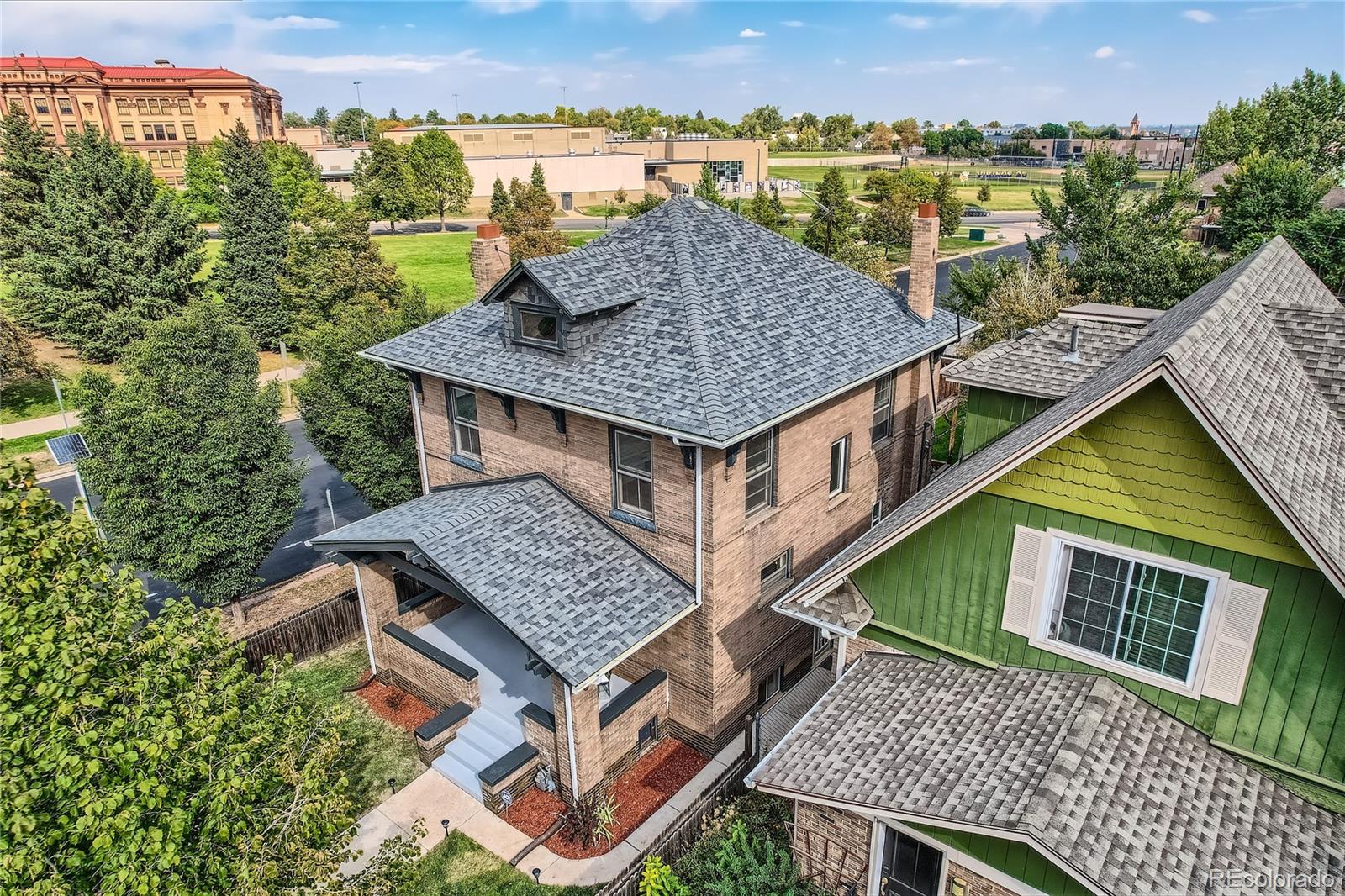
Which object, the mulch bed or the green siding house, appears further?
the mulch bed

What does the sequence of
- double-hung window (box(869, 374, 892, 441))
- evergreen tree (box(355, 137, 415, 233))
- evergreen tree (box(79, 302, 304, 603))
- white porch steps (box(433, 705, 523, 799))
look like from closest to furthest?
white porch steps (box(433, 705, 523, 799)) < evergreen tree (box(79, 302, 304, 603)) < double-hung window (box(869, 374, 892, 441)) < evergreen tree (box(355, 137, 415, 233))

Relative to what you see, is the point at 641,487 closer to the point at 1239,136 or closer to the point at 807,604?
the point at 807,604

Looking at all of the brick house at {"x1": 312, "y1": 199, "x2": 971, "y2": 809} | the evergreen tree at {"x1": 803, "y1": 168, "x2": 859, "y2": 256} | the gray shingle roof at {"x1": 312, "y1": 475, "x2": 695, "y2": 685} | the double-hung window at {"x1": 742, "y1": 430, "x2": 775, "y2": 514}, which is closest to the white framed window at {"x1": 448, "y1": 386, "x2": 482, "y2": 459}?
the brick house at {"x1": 312, "y1": 199, "x2": 971, "y2": 809}

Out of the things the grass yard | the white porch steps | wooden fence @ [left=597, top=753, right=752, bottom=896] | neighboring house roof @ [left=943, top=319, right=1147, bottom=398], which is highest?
neighboring house roof @ [left=943, top=319, right=1147, bottom=398]

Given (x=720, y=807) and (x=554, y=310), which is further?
(x=554, y=310)

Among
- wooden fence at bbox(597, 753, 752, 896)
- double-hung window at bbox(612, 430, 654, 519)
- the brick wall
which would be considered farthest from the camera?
double-hung window at bbox(612, 430, 654, 519)

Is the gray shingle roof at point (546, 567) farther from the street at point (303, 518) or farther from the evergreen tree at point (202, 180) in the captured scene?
the evergreen tree at point (202, 180)

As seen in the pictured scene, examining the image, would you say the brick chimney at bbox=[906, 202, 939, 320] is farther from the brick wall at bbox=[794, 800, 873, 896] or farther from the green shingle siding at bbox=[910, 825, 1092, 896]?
the green shingle siding at bbox=[910, 825, 1092, 896]

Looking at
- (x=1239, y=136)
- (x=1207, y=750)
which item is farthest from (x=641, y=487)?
(x=1239, y=136)
